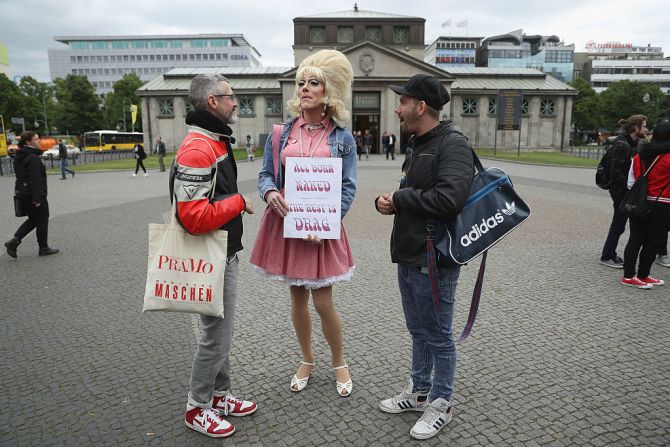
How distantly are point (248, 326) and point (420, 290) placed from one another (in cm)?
241

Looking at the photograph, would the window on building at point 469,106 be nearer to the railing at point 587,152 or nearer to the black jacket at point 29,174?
the railing at point 587,152

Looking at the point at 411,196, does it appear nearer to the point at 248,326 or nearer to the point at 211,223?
the point at 211,223

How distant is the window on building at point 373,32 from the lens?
167 ft

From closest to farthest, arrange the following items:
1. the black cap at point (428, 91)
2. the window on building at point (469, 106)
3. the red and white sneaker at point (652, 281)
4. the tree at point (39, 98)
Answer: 1. the black cap at point (428, 91)
2. the red and white sneaker at point (652, 281)
3. the window on building at point (469, 106)
4. the tree at point (39, 98)

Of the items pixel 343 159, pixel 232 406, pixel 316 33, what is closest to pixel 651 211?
pixel 343 159

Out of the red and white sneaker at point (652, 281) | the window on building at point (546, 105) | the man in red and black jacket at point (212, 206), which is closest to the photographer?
the man in red and black jacket at point (212, 206)

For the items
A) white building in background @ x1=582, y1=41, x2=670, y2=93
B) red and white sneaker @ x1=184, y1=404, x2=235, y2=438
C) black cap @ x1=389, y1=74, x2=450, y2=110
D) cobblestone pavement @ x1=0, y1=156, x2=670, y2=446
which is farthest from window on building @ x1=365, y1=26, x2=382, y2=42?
white building in background @ x1=582, y1=41, x2=670, y2=93

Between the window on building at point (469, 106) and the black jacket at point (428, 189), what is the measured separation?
51180 millimetres

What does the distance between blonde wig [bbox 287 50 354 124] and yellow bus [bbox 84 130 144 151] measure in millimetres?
62850

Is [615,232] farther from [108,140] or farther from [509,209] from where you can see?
[108,140]

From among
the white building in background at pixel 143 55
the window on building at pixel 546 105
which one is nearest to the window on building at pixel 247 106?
the window on building at pixel 546 105

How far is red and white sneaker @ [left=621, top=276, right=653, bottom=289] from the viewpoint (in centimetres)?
593

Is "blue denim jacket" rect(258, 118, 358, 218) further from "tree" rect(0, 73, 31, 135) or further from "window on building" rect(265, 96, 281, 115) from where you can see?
"tree" rect(0, 73, 31, 135)

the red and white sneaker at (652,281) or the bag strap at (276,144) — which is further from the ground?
the bag strap at (276,144)
